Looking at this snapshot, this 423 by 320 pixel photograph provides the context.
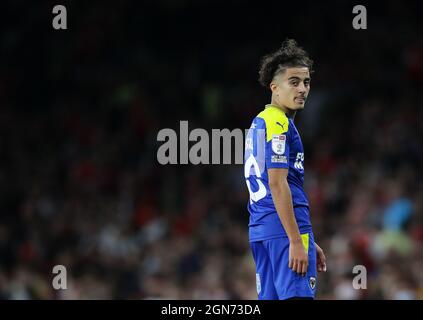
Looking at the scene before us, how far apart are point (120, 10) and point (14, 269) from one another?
18.9 ft

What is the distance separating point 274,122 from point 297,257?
0.86m

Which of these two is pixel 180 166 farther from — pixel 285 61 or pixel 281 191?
pixel 281 191

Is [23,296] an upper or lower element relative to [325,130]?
lower

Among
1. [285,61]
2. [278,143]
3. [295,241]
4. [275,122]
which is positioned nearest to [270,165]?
[278,143]

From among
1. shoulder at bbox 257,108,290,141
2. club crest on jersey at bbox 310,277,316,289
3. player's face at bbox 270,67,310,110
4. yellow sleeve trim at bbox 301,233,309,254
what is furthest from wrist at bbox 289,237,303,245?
player's face at bbox 270,67,310,110

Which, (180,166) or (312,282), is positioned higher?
(180,166)

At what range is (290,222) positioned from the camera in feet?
19.2

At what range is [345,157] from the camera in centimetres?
1294

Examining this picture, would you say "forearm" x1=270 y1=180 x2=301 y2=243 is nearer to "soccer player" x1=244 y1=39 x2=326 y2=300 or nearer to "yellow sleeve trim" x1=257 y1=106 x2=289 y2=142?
"soccer player" x1=244 y1=39 x2=326 y2=300

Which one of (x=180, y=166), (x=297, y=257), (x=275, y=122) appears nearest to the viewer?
(x=297, y=257)

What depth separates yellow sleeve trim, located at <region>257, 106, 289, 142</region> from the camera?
606cm

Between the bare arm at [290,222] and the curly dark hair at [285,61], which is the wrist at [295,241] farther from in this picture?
the curly dark hair at [285,61]
